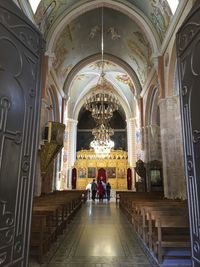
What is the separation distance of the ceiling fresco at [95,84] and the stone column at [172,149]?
9630mm

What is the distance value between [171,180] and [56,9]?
31.2 ft

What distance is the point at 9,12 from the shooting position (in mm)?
2146

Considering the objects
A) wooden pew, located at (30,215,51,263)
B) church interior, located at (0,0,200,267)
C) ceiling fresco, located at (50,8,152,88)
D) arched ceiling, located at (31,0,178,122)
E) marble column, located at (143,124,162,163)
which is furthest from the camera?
marble column, located at (143,124,162,163)

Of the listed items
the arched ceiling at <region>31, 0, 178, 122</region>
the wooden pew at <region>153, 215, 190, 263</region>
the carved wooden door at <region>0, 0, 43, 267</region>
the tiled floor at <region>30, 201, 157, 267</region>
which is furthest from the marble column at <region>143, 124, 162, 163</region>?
the carved wooden door at <region>0, 0, 43, 267</region>

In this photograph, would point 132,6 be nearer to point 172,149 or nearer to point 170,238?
point 172,149

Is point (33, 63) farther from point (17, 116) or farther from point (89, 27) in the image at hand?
point (89, 27)

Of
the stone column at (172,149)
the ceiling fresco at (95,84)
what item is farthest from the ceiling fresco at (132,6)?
the ceiling fresco at (95,84)

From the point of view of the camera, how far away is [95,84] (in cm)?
2175

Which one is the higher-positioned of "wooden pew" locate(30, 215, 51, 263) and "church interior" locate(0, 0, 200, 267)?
"church interior" locate(0, 0, 200, 267)

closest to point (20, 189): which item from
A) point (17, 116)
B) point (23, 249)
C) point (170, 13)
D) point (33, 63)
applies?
point (23, 249)

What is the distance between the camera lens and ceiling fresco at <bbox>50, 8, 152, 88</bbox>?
478 inches

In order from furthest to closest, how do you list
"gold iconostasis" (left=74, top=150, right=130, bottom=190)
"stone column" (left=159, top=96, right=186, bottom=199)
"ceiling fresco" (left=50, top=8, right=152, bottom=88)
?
"gold iconostasis" (left=74, top=150, right=130, bottom=190)
"ceiling fresco" (left=50, top=8, right=152, bottom=88)
"stone column" (left=159, top=96, right=186, bottom=199)

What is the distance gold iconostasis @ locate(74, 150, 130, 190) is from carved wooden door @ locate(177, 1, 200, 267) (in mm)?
22305

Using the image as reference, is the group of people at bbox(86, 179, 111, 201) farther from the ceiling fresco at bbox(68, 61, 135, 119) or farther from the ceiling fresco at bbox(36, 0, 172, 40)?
the ceiling fresco at bbox(36, 0, 172, 40)
